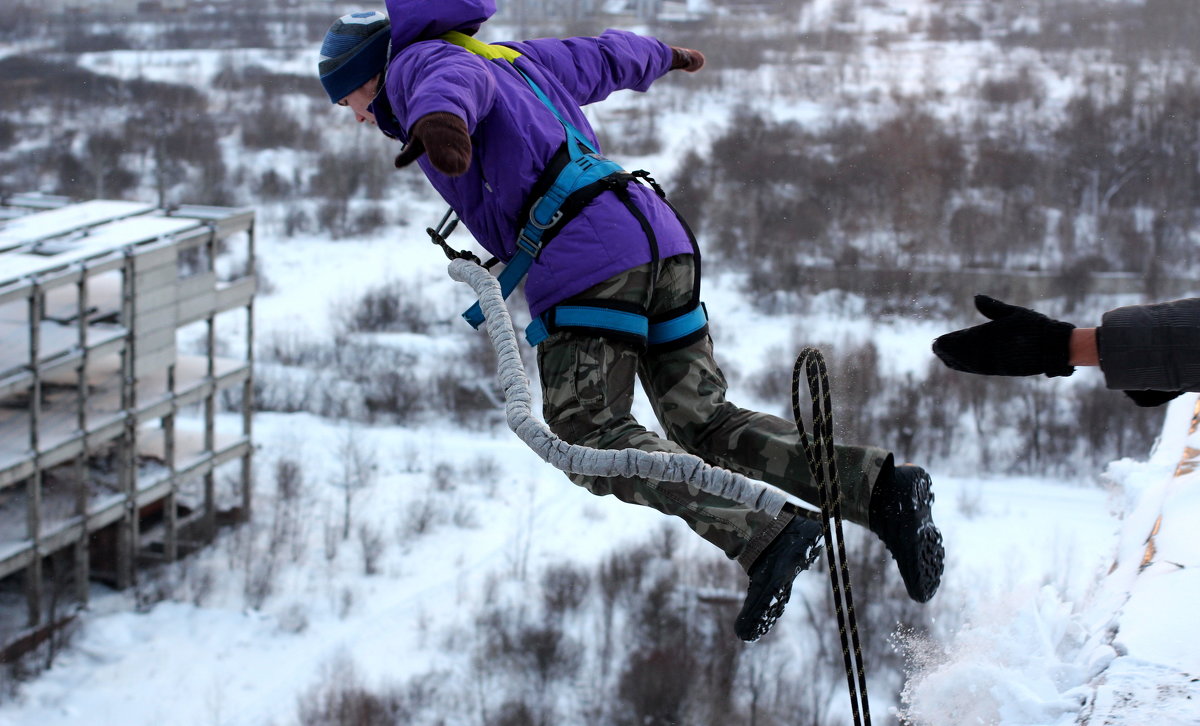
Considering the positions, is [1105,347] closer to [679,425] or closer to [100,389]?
[679,425]

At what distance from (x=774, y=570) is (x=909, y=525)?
34 centimetres

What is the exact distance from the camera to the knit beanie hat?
9.78ft

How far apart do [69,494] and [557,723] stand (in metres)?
7.25

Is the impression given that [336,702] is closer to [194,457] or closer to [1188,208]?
[194,457]

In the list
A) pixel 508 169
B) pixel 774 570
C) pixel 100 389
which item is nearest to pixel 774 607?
pixel 774 570

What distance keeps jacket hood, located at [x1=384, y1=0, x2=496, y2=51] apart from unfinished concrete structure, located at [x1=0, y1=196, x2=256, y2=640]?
12476 millimetres

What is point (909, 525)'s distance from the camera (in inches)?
107

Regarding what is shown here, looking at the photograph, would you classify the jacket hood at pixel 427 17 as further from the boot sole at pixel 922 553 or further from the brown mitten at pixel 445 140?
the boot sole at pixel 922 553

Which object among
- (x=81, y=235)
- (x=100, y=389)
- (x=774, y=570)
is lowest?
(x=100, y=389)

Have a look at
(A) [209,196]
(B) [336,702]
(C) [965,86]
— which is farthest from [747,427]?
(C) [965,86]

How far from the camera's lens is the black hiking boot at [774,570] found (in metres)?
2.64

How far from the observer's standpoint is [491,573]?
17.8 m

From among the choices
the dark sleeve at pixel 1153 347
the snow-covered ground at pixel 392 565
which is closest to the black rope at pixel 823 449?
the dark sleeve at pixel 1153 347

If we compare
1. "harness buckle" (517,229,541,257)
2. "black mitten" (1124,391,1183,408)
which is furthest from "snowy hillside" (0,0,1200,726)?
"harness buckle" (517,229,541,257)
